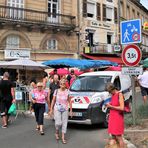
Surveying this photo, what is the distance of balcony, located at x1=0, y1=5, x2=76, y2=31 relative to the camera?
28.5m

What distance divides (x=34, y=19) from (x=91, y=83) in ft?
60.0

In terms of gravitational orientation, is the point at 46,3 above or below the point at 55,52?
above

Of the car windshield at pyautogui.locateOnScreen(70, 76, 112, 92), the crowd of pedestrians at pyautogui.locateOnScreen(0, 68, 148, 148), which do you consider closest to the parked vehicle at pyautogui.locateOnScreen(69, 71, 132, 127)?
the car windshield at pyautogui.locateOnScreen(70, 76, 112, 92)

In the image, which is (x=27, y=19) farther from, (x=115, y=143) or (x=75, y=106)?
(x=115, y=143)

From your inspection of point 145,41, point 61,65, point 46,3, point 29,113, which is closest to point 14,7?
point 46,3

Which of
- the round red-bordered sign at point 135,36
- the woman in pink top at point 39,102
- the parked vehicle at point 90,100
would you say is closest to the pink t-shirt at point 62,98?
the woman in pink top at point 39,102

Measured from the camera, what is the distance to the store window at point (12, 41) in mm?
29016

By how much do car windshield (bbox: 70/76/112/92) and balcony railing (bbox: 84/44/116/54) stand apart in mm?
20762

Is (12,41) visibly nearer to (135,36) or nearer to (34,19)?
(34,19)

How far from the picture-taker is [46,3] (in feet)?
105

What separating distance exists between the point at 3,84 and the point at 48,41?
65.5 feet

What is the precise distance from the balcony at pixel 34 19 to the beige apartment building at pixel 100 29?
239 cm

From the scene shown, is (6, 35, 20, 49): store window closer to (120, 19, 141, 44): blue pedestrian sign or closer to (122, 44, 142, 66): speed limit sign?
(120, 19, 141, 44): blue pedestrian sign

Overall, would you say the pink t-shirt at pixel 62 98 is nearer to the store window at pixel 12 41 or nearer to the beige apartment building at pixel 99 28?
the store window at pixel 12 41
